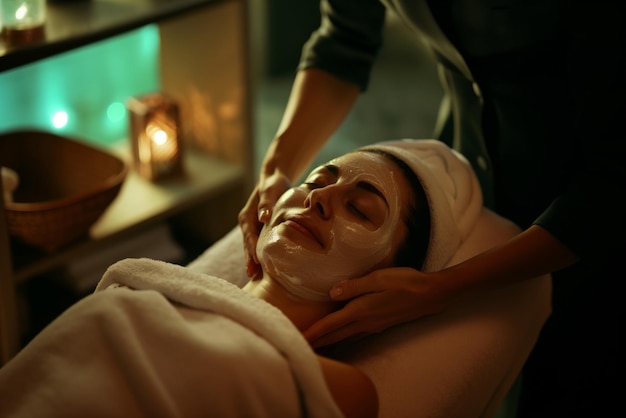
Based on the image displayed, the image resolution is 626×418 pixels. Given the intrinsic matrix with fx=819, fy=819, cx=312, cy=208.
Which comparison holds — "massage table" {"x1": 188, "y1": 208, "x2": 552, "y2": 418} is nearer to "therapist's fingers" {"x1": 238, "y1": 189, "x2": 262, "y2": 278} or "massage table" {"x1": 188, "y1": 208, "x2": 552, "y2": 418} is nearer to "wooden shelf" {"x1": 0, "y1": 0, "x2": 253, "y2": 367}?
"therapist's fingers" {"x1": 238, "y1": 189, "x2": 262, "y2": 278}

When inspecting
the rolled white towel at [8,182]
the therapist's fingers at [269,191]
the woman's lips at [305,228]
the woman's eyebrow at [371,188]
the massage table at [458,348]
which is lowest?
the rolled white towel at [8,182]

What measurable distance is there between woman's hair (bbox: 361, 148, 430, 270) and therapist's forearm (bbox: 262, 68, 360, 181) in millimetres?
246

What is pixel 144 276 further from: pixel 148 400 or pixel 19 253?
pixel 19 253

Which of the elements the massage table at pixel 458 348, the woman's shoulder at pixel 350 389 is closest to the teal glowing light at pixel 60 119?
the massage table at pixel 458 348

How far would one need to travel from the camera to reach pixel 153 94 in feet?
7.66

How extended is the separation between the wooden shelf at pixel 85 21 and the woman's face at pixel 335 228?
2.29 feet

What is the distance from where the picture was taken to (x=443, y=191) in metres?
1.38

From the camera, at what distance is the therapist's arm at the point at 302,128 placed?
1442 millimetres

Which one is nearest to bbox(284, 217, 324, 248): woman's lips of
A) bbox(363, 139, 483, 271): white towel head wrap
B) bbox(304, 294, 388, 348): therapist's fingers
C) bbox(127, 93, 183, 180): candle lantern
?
bbox(304, 294, 388, 348): therapist's fingers

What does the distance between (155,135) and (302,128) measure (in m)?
0.78

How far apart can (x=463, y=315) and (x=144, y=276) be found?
0.51m

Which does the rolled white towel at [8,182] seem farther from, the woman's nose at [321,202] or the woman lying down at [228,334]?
the woman's nose at [321,202]

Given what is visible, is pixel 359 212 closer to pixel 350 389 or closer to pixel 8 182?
pixel 350 389

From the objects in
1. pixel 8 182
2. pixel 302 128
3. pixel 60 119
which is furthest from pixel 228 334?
pixel 60 119
